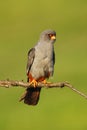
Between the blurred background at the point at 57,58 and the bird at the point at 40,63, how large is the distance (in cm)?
597

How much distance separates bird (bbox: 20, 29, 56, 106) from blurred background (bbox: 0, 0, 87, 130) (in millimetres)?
5966

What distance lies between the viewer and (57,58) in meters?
25.2

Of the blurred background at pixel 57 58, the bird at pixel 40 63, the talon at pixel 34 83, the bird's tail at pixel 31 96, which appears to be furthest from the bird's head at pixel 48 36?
the blurred background at pixel 57 58

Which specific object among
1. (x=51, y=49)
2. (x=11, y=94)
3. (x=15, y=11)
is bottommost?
(x=15, y=11)

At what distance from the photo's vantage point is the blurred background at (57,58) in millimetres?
18625

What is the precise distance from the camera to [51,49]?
1148 cm

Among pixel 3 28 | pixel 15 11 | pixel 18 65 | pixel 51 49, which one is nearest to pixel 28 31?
pixel 3 28

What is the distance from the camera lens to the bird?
1141cm

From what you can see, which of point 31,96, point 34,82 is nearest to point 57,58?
point 31,96

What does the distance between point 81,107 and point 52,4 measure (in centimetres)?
1643

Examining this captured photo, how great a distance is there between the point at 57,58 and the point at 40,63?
13717 millimetres

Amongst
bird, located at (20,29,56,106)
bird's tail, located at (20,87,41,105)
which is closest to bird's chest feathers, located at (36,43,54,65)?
bird, located at (20,29,56,106)

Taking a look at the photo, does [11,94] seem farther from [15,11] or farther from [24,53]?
[15,11]

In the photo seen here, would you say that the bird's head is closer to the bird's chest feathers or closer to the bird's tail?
the bird's chest feathers
